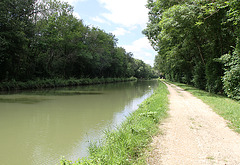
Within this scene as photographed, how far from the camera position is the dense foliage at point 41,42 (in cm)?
2091

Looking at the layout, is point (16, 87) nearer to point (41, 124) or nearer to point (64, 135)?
point (41, 124)

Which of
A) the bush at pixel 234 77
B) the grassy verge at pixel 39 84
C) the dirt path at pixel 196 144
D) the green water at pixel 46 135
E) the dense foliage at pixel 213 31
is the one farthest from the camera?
the grassy verge at pixel 39 84

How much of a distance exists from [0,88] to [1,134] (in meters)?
16.3

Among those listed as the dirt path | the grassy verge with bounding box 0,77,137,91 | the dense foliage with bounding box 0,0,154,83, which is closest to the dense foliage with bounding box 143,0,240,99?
the dirt path

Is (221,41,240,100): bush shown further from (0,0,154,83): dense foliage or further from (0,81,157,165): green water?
(0,0,154,83): dense foliage

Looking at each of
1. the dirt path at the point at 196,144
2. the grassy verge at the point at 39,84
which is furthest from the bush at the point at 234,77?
the grassy verge at the point at 39,84

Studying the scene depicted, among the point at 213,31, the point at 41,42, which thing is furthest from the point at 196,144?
the point at 41,42

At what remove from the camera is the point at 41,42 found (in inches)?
1023

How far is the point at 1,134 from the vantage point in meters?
6.36

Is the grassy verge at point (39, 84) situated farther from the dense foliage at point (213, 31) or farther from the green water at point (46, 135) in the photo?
the dense foliage at point (213, 31)

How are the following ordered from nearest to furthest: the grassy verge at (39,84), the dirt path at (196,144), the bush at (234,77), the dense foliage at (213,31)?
the dirt path at (196,144)
the bush at (234,77)
the dense foliage at (213,31)
the grassy verge at (39,84)

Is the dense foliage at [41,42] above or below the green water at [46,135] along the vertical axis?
above

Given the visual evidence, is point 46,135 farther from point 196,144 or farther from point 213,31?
point 213,31

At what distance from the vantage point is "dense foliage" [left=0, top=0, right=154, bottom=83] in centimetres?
2091
